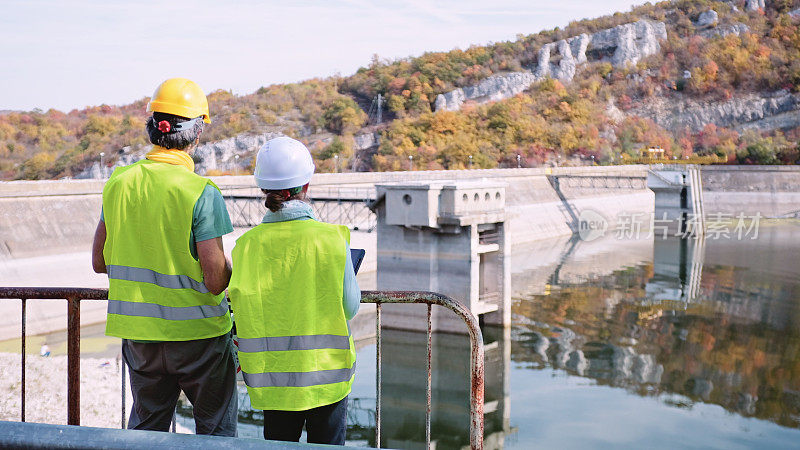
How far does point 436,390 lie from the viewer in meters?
21.6

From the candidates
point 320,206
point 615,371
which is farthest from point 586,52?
point 615,371

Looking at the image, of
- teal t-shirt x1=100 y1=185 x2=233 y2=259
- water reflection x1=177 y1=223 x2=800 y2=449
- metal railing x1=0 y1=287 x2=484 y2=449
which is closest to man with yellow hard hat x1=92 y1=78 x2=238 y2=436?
teal t-shirt x1=100 y1=185 x2=233 y2=259

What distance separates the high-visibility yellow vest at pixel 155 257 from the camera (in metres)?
3.83

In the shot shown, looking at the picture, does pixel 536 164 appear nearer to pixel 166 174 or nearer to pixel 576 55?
pixel 576 55

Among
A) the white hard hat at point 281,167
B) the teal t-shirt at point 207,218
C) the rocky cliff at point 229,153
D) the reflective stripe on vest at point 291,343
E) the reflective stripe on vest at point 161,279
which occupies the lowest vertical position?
the reflective stripe on vest at point 291,343

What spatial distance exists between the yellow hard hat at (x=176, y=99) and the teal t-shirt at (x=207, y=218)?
418 mm

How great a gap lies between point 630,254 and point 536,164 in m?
29.4

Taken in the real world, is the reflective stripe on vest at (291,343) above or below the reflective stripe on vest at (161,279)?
below

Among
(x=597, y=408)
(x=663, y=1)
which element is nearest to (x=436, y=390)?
(x=597, y=408)

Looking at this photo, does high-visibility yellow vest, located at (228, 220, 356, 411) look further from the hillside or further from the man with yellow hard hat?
the hillside

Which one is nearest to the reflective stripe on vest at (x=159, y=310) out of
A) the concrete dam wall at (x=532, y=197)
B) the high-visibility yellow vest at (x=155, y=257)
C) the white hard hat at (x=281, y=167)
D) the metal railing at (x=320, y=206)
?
the high-visibility yellow vest at (x=155, y=257)

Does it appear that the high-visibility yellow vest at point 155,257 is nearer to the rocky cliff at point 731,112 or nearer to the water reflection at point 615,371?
the water reflection at point 615,371

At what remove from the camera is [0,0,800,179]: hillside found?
212 ft

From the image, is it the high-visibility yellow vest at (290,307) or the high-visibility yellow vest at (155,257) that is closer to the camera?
the high-visibility yellow vest at (290,307)
